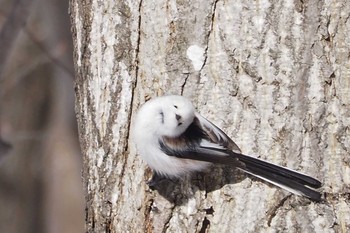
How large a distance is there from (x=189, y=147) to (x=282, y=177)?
10.8 inches

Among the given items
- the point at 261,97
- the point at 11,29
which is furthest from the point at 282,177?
the point at 11,29

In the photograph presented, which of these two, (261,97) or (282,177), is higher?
(261,97)

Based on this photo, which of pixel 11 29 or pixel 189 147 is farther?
pixel 11 29

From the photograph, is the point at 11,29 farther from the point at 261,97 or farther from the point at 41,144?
the point at 261,97

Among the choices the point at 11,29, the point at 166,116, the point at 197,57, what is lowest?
the point at 166,116

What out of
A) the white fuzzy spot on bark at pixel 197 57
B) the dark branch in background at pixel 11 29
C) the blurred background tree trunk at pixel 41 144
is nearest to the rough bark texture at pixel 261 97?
the white fuzzy spot on bark at pixel 197 57

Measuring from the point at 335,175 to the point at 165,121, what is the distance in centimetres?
51

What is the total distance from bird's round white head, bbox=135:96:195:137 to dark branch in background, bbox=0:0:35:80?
9.70 feet

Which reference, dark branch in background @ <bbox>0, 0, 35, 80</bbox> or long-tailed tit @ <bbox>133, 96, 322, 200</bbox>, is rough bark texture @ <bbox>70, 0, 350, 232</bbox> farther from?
dark branch in background @ <bbox>0, 0, 35, 80</bbox>

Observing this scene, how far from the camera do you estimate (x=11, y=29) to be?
512 cm

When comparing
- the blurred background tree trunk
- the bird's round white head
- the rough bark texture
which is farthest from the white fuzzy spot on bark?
the blurred background tree trunk

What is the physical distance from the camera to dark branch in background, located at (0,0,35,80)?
16.5 feet

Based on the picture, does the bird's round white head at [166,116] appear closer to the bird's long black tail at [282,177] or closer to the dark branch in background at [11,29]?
the bird's long black tail at [282,177]

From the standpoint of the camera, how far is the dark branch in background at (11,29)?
5.02 m
